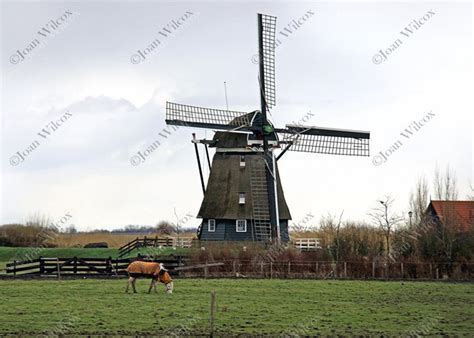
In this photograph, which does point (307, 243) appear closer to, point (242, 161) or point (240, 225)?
point (240, 225)

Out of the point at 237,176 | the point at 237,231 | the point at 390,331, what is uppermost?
the point at 237,176

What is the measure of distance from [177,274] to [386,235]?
1196cm

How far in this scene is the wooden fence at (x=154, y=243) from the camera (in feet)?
141

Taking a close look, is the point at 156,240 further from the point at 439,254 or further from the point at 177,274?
the point at 439,254

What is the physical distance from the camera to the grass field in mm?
15781

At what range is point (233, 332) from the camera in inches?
597

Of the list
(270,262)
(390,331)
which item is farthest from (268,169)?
(390,331)

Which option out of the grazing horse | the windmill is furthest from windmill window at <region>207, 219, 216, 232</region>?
the grazing horse

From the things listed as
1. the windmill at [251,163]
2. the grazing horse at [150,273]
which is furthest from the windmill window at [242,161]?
the grazing horse at [150,273]

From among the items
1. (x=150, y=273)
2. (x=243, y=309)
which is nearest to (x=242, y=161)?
(x=150, y=273)

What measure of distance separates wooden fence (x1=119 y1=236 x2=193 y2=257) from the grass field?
14.5m

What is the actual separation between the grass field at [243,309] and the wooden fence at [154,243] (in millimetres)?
14495

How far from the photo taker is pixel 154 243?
152 feet

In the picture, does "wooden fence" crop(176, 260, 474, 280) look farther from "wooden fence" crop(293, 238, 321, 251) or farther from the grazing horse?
the grazing horse
